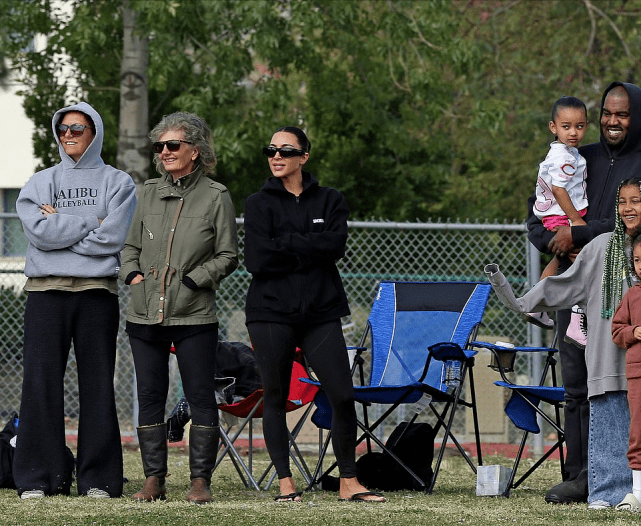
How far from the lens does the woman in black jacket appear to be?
578 cm

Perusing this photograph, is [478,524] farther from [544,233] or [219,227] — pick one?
[219,227]

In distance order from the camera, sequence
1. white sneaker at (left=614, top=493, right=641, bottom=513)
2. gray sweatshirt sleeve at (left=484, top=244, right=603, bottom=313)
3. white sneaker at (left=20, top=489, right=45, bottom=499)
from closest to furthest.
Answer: white sneaker at (left=614, top=493, right=641, bottom=513) < gray sweatshirt sleeve at (left=484, top=244, right=603, bottom=313) < white sneaker at (left=20, top=489, right=45, bottom=499)

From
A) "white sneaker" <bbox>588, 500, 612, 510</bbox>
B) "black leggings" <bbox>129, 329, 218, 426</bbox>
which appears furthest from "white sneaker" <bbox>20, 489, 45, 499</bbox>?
"white sneaker" <bbox>588, 500, 612, 510</bbox>

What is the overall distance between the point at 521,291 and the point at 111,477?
404cm

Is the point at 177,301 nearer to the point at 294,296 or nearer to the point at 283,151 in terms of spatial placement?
the point at 294,296

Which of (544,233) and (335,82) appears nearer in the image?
(544,233)

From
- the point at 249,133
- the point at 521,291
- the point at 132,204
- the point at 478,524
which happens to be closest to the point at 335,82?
the point at 249,133

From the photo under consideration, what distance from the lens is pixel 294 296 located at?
19.0 feet

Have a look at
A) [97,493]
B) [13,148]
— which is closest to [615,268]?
[97,493]

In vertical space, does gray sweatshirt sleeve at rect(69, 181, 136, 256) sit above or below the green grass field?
above

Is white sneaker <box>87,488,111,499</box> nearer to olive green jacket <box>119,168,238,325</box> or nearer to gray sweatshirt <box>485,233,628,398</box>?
olive green jacket <box>119,168,238,325</box>

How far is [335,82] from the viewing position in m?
13.0

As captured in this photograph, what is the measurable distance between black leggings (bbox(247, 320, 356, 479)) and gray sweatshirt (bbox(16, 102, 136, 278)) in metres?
→ 0.88

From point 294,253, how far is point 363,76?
24.1 ft
